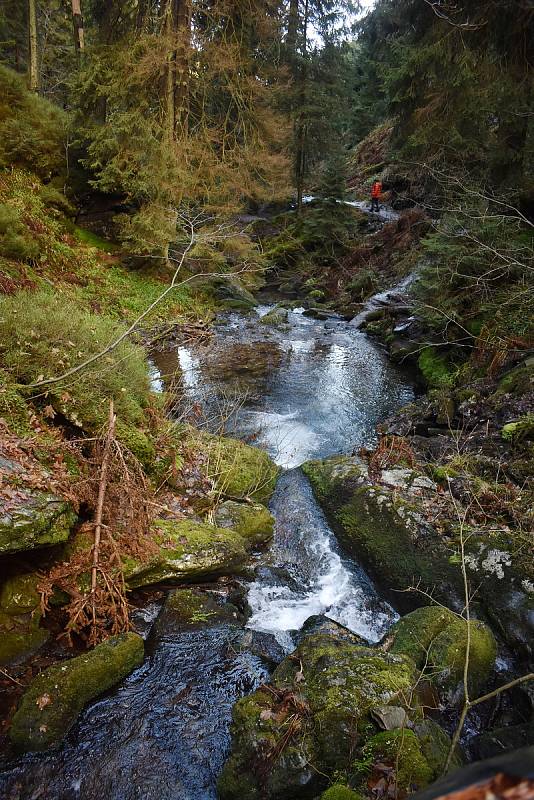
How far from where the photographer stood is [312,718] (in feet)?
10.1

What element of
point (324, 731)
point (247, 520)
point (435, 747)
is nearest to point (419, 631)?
point (435, 747)

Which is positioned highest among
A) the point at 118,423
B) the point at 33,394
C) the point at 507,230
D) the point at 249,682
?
the point at 507,230

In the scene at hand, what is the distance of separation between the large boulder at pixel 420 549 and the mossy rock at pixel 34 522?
3581 millimetres

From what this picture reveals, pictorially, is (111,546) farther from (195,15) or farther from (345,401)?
(195,15)

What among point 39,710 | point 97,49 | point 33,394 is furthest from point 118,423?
point 97,49

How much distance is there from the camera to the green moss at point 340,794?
2592 millimetres

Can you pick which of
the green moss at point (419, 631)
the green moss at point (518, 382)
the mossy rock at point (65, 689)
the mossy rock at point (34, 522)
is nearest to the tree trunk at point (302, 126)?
the green moss at point (518, 382)

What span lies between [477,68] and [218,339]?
354 inches

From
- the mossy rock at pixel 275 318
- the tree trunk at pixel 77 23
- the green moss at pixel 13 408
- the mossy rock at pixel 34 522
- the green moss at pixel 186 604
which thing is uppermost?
the tree trunk at pixel 77 23

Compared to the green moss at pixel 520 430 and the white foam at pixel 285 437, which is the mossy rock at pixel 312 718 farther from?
the white foam at pixel 285 437

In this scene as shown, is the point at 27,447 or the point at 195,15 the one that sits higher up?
the point at 195,15

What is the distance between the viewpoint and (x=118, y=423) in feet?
18.0

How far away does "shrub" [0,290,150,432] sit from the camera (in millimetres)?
5016

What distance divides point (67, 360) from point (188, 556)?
106 inches
